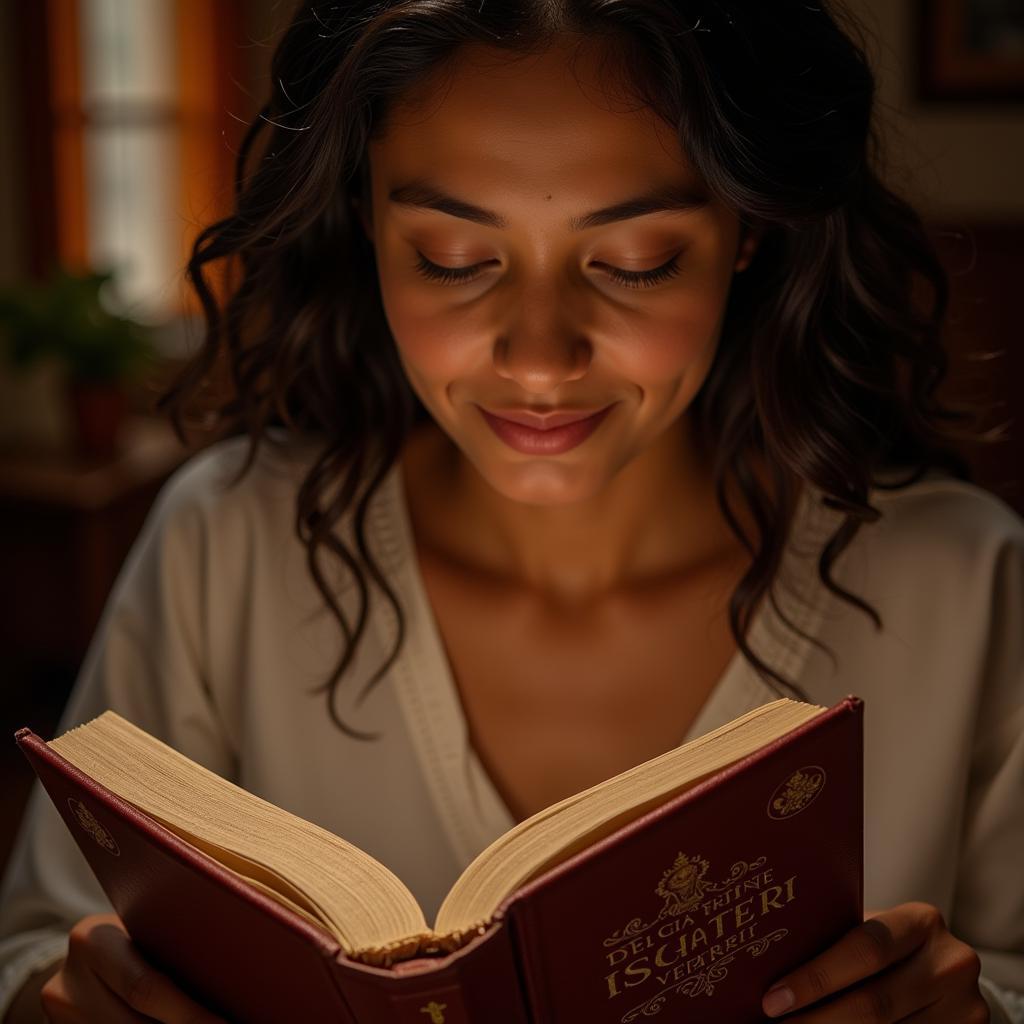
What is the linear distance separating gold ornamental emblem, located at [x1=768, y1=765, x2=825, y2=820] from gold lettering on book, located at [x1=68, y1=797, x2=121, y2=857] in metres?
0.41

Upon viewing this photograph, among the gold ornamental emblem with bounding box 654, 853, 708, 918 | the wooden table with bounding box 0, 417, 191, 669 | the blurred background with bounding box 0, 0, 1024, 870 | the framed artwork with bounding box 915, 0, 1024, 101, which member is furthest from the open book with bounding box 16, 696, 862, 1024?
the framed artwork with bounding box 915, 0, 1024, 101

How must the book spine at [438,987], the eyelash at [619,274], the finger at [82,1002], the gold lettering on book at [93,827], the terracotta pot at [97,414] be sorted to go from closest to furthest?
the book spine at [438,987]
the gold lettering on book at [93,827]
the finger at [82,1002]
the eyelash at [619,274]
the terracotta pot at [97,414]

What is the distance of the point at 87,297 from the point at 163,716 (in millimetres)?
2135

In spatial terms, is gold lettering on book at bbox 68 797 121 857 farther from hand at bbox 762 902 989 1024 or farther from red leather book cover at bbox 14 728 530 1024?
hand at bbox 762 902 989 1024

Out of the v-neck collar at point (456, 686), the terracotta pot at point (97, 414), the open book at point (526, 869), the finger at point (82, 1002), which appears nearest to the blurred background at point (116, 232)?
the terracotta pot at point (97, 414)

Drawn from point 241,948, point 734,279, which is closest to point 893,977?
point 241,948

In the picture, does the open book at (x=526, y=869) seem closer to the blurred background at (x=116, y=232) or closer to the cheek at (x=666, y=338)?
the cheek at (x=666, y=338)

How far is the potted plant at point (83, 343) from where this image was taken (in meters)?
3.24

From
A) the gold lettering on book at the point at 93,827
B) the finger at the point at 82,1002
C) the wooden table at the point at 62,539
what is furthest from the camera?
the wooden table at the point at 62,539

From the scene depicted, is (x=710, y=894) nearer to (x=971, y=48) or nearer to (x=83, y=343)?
(x=83, y=343)

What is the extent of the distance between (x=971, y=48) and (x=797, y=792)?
3651 millimetres

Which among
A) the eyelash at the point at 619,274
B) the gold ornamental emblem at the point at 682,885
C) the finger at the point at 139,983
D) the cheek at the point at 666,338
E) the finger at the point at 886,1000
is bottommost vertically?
the finger at the point at 886,1000

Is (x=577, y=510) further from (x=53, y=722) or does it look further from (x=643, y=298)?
(x=53, y=722)

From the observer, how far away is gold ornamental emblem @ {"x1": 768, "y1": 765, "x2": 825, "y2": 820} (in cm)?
79
